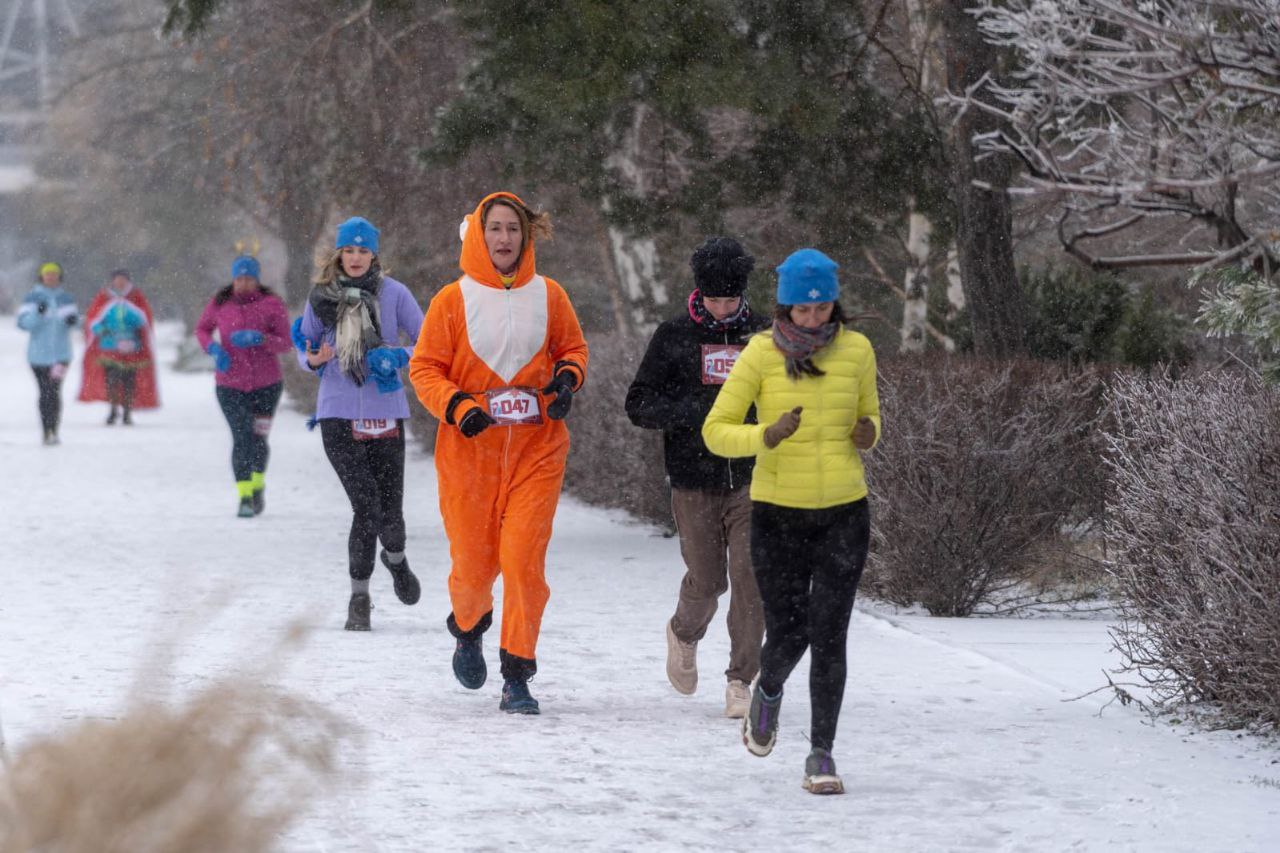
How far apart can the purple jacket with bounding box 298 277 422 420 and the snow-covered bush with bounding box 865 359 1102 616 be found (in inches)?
94.9

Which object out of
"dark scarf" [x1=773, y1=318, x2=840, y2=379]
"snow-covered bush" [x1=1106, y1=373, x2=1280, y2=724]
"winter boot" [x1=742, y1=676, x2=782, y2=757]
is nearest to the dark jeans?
"snow-covered bush" [x1=1106, y1=373, x2=1280, y2=724]

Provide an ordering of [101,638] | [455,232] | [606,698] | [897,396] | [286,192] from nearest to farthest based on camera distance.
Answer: [606,698] → [101,638] → [897,396] → [455,232] → [286,192]

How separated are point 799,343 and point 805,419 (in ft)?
0.76

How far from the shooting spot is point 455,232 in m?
18.1

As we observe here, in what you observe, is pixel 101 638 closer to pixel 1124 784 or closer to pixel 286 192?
pixel 1124 784

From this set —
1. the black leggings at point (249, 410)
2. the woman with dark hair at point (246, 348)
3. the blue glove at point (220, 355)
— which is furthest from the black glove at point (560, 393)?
the black leggings at point (249, 410)

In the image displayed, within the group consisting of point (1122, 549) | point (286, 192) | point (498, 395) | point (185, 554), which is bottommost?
point (185, 554)

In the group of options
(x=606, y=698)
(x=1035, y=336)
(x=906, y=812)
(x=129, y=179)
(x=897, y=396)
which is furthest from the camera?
(x=129, y=179)

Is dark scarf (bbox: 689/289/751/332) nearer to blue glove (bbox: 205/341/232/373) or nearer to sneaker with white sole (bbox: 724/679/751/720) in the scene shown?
sneaker with white sole (bbox: 724/679/751/720)

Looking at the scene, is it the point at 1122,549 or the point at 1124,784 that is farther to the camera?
the point at 1122,549

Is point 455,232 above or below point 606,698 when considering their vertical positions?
above

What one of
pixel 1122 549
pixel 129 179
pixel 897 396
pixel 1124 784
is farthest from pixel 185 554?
pixel 129 179

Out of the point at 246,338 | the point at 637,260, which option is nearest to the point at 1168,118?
the point at 246,338

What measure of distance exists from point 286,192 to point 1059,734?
52.3 feet
